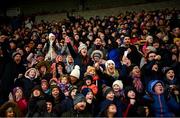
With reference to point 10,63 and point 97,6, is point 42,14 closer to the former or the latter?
point 97,6

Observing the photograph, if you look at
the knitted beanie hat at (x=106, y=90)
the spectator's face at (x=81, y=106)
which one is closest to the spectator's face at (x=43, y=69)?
the knitted beanie hat at (x=106, y=90)

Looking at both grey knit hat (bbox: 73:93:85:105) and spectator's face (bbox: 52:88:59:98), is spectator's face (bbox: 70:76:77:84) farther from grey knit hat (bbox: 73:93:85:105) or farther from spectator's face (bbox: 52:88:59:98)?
grey knit hat (bbox: 73:93:85:105)

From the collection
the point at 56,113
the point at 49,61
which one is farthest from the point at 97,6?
the point at 56,113

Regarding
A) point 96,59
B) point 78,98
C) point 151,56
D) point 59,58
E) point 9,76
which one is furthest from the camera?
point 59,58

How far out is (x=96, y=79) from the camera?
22.5 ft

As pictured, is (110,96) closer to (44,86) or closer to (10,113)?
(44,86)

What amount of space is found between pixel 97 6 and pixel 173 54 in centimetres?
1164

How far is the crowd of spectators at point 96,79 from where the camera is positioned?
19.8 feet

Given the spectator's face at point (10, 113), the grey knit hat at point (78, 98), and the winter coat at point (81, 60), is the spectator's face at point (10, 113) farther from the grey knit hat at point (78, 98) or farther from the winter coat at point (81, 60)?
the winter coat at point (81, 60)

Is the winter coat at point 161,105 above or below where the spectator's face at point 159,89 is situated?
below

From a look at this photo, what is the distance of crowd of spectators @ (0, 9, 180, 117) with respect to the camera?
6043 millimetres

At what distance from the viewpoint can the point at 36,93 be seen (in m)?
6.36

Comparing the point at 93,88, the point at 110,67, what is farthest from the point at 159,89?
the point at 110,67

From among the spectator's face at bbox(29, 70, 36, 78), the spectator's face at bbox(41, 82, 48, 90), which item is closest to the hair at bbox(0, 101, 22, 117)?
the spectator's face at bbox(41, 82, 48, 90)
